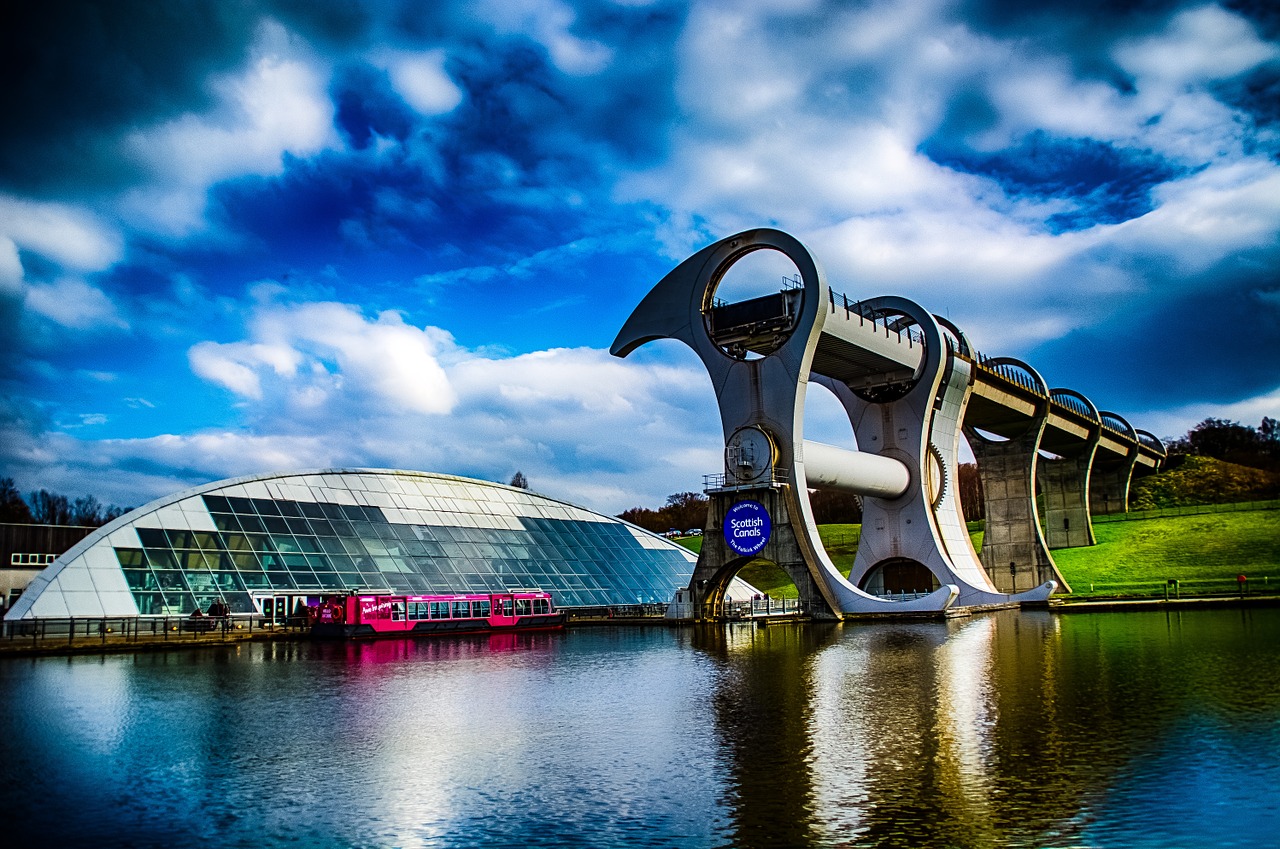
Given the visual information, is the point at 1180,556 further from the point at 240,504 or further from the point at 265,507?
the point at 240,504

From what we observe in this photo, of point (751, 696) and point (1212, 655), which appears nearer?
point (751, 696)

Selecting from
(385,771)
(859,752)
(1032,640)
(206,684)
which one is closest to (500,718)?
(385,771)

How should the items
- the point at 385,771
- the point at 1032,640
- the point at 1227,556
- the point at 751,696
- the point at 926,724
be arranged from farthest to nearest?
the point at 1227,556, the point at 1032,640, the point at 751,696, the point at 926,724, the point at 385,771

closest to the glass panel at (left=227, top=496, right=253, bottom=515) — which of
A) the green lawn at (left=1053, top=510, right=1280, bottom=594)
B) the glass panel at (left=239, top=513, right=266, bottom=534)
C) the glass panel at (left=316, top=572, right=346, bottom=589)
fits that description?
the glass panel at (left=239, top=513, right=266, bottom=534)

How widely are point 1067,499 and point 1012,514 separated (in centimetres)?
1826

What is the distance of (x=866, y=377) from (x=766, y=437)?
1371 centimetres

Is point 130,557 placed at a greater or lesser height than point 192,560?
greater

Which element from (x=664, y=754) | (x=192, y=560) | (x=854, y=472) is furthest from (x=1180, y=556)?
(x=664, y=754)

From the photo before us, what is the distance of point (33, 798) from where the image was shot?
41.3 feet

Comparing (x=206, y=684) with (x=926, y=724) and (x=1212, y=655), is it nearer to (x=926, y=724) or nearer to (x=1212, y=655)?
(x=926, y=724)

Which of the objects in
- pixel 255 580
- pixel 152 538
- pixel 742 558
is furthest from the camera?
pixel 742 558

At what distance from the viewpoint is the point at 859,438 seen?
58.9 meters

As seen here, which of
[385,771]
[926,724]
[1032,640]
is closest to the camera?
[385,771]

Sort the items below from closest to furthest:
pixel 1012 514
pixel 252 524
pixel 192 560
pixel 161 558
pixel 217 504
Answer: pixel 161 558
pixel 192 560
pixel 252 524
pixel 217 504
pixel 1012 514
